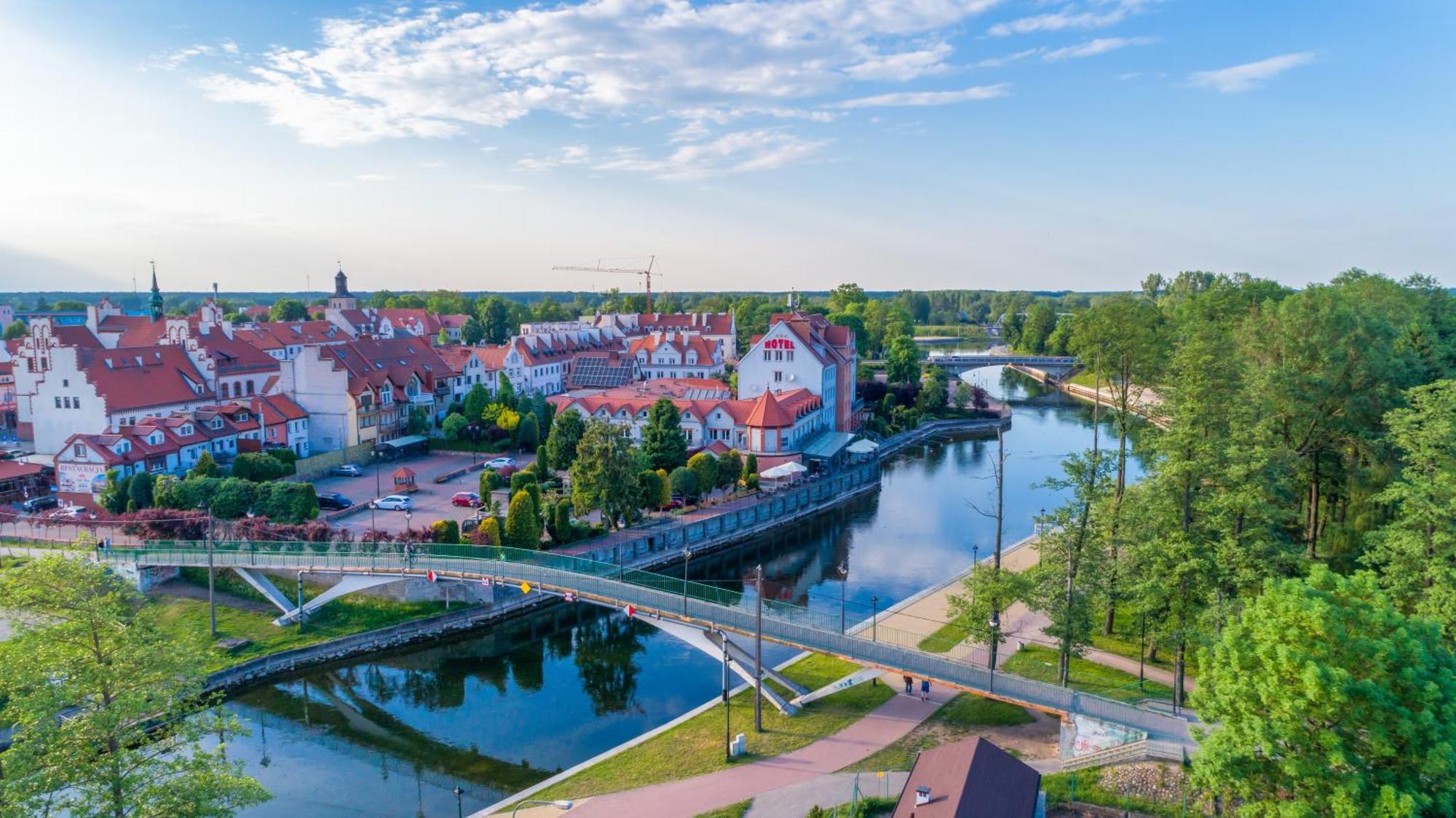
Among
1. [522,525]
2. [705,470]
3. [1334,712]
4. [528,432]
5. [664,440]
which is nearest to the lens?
[1334,712]

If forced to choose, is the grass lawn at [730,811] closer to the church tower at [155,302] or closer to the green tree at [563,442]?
the green tree at [563,442]

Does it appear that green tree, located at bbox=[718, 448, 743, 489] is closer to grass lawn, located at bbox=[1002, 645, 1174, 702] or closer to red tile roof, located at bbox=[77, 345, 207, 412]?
grass lawn, located at bbox=[1002, 645, 1174, 702]

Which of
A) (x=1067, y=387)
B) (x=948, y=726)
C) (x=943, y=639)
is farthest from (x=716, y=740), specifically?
(x=1067, y=387)

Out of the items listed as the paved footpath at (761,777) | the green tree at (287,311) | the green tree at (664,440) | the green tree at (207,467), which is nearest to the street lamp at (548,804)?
the paved footpath at (761,777)

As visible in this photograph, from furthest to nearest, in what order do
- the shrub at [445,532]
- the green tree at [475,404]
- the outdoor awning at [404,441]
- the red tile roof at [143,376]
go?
1. the green tree at [475,404]
2. the outdoor awning at [404,441]
3. the red tile roof at [143,376]
4. the shrub at [445,532]

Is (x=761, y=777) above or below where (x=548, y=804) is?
above

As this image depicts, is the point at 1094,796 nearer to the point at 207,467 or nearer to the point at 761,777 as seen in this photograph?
the point at 761,777
